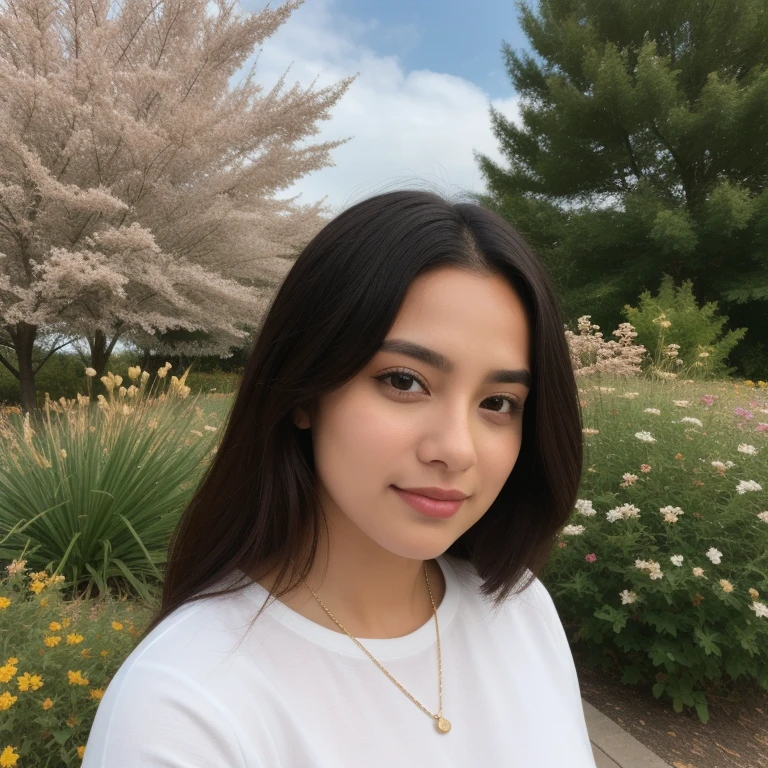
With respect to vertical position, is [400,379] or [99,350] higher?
[400,379]

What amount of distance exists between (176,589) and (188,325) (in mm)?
8063

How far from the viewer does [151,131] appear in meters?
7.47

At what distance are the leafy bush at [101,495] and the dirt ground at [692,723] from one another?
2424 mm

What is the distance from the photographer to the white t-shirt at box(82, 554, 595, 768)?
0.74m

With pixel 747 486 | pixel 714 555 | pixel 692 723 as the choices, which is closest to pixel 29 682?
pixel 714 555

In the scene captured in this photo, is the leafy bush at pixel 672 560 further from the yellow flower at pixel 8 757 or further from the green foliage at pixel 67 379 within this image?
the green foliage at pixel 67 379

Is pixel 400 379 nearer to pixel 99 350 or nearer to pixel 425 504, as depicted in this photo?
pixel 425 504

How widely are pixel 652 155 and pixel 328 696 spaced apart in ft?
72.2

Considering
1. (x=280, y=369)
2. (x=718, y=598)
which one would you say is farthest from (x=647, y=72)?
(x=280, y=369)

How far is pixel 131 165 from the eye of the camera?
815cm

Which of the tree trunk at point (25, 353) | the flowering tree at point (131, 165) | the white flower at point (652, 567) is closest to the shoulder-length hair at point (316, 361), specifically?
the white flower at point (652, 567)

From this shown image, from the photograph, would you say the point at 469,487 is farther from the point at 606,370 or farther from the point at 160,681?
the point at 606,370

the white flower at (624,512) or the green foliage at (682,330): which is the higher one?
the green foliage at (682,330)

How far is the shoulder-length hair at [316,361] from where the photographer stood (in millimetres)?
922
